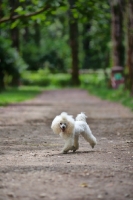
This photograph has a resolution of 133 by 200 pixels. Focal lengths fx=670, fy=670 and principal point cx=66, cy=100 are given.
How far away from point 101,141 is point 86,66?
53961mm

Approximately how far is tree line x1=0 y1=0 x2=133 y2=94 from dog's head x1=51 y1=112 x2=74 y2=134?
11918 mm

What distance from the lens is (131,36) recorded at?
29828mm

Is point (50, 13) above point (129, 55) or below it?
above

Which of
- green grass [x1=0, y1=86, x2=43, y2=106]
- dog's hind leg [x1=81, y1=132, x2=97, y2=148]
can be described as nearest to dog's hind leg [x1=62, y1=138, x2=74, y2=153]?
dog's hind leg [x1=81, y1=132, x2=97, y2=148]

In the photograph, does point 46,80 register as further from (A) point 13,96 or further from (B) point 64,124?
(B) point 64,124

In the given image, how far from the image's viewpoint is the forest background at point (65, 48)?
23812 mm

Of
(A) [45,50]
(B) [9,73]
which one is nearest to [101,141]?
(B) [9,73]

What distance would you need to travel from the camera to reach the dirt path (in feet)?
24.8

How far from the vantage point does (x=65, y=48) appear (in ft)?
211

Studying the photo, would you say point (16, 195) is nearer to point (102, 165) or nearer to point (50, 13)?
point (102, 165)

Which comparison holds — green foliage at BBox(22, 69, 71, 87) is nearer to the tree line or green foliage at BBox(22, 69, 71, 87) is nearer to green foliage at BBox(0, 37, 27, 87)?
the tree line

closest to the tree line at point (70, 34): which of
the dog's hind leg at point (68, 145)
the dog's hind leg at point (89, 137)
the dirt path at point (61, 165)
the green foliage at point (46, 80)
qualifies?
the green foliage at point (46, 80)

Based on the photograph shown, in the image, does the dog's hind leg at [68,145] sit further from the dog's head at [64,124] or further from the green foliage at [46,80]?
the green foliage at [46,80]

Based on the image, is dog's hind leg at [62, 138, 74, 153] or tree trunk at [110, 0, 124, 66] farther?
tree trunk at [110, 0, 124, 66]
